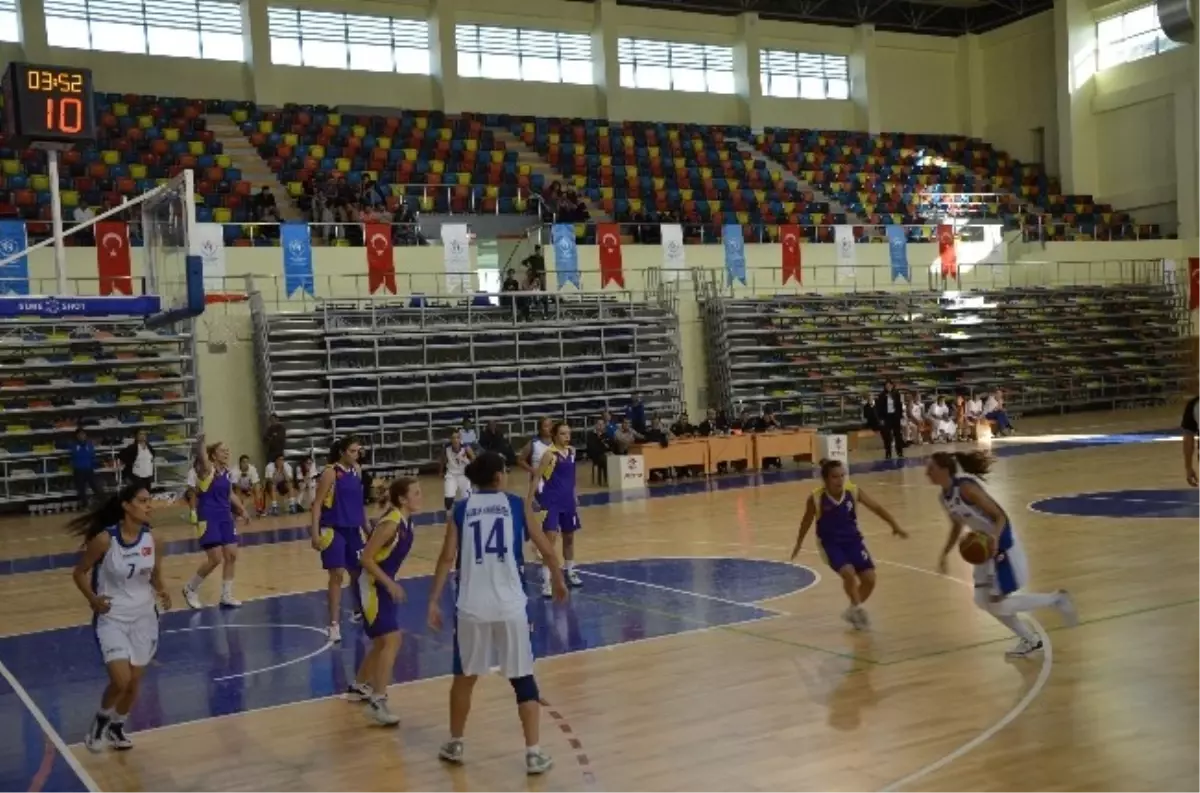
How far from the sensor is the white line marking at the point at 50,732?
6176mm

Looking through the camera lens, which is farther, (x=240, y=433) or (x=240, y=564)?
(x=240, y=433)

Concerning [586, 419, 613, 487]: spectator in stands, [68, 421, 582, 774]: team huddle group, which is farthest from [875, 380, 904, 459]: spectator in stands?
[68, 421, 582, 774]: team huddle group

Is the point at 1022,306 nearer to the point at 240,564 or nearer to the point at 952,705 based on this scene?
the point at 240,564

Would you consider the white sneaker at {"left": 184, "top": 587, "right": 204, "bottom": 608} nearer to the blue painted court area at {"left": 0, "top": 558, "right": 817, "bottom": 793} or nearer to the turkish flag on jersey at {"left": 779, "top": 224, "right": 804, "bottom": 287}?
the blue painted court area at {"left": 0, "top": 558, "right": 817, "bottom": 793}

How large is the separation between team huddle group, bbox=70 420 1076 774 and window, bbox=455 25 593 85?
24.0 meters

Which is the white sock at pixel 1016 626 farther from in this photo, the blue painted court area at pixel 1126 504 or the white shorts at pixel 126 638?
the blue painted court area at pixel 1126 504

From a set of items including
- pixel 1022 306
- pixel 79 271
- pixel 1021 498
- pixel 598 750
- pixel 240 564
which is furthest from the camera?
pixel 1022 306

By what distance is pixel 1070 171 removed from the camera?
3572cm

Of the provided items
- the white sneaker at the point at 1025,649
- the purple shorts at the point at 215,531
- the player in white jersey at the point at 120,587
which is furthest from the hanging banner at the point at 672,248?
the player in white jersey at the point at 120,587

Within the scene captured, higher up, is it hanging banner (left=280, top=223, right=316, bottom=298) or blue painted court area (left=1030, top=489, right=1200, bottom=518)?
hanging banner (left=280, top=223, right=316, bottom=298)

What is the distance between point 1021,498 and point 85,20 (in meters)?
21.9

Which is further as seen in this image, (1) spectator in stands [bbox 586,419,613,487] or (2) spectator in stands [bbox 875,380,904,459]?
(2) spectator in stands [bbox 875,380,904,459]

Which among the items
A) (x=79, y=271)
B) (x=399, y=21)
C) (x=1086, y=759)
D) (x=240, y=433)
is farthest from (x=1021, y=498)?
(x=399, y=21)

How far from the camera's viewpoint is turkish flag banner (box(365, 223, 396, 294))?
22078 millimetres
